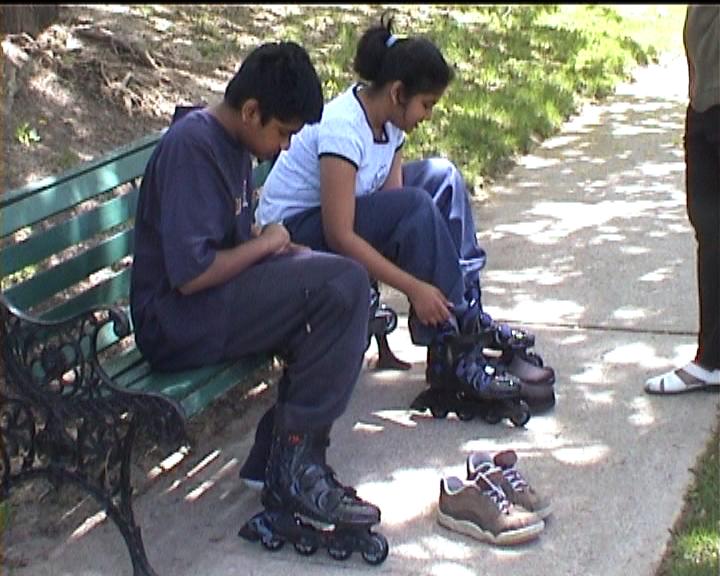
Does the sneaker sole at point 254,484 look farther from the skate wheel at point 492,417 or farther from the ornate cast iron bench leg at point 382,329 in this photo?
the skate wheel at point 492,417

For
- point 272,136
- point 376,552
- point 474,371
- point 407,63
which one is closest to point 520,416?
point 474,371

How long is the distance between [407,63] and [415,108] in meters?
0.14

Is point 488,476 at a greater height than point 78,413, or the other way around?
point 78,413

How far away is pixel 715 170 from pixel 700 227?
182 millimetres

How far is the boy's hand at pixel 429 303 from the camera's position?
4.43 metres

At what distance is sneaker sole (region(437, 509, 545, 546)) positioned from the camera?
383 centimetres

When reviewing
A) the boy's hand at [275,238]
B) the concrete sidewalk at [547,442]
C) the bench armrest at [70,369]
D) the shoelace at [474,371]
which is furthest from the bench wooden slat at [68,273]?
the shoelace at [474,371]

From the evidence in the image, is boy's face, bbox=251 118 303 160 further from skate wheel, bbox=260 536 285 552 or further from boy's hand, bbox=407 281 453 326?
skate wheel, bbox=260 536 285 552

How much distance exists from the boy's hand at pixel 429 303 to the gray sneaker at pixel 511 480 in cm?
52

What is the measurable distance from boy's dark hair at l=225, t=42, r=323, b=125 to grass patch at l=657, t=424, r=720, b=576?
55.7 inches

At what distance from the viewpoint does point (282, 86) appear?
12.4 ft

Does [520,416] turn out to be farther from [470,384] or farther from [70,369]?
[70,369]

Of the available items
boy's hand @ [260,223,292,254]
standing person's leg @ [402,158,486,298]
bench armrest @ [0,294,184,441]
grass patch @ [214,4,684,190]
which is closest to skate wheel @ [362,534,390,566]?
bench armrest @ [0,294,184,441]

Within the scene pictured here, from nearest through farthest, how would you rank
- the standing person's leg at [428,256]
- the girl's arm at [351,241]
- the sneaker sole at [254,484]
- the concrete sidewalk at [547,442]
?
1. the concrete sidewalk at [547,442]
2. the sneaker sole at [254,484]
3. the girl's arm at [351,241]
4. the standing person's leg at [428,256]
